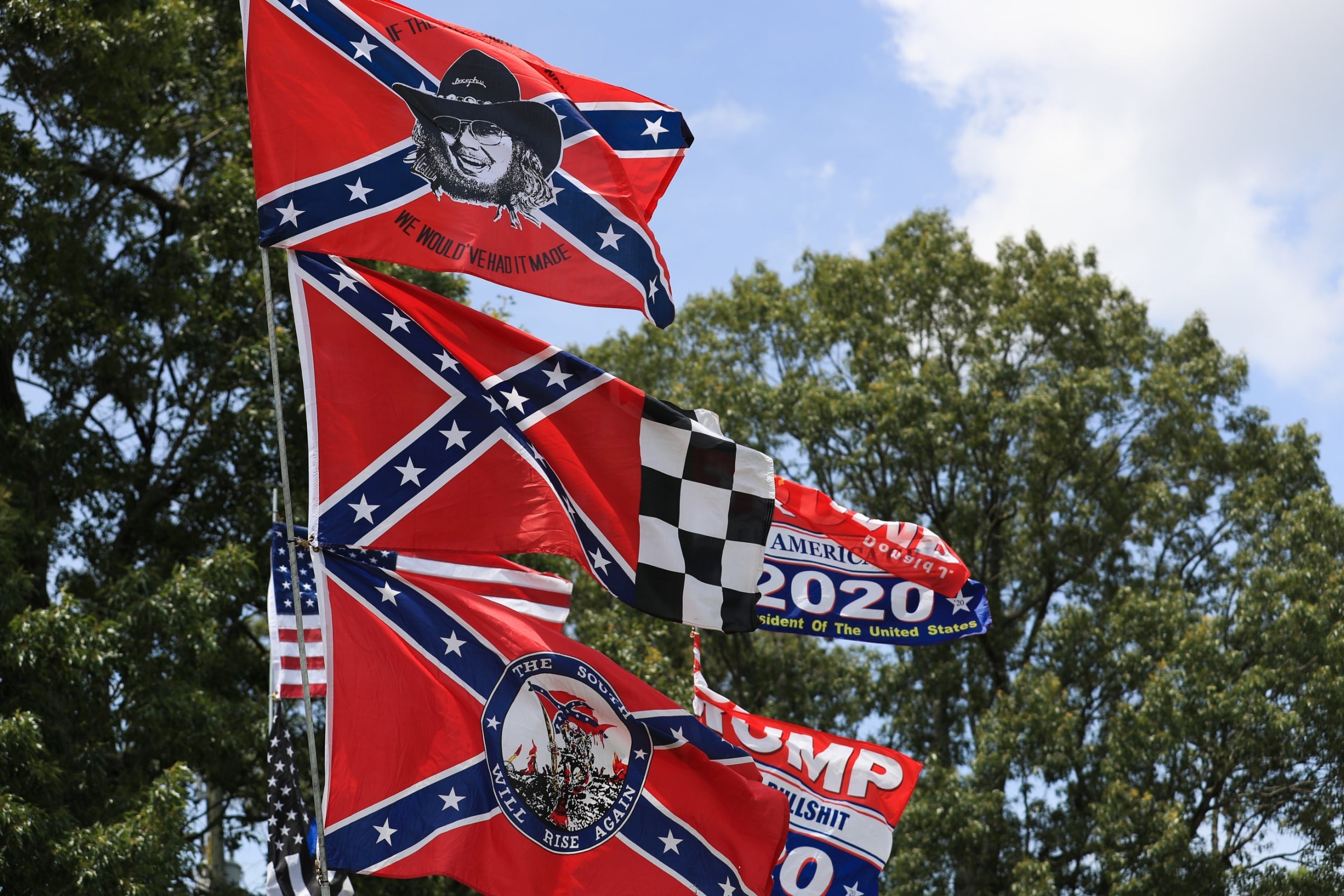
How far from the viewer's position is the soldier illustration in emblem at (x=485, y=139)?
6691mm

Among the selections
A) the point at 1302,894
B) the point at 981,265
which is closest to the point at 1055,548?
the point at 981,265

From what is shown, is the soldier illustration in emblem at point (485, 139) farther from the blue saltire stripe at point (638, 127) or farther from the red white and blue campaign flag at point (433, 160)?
the blue saltire stripe at point (638, 127)

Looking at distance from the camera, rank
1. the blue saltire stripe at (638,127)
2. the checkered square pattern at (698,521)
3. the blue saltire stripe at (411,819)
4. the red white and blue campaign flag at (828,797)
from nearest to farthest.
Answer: the blue saltire stripe at (411,819) → the checkered square pattern at (698,521) → the blue saltire stripe at (638,127) → the red white and blue campaign flag at (828,797)

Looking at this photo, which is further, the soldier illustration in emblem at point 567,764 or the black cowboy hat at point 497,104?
the black cowboy hat at point 497,104

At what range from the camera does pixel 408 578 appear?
21.1 ft

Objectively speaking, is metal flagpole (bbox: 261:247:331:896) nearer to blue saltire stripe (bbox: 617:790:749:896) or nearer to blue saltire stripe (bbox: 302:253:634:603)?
blue saltire stripe (bbox: 302:253:634:603)

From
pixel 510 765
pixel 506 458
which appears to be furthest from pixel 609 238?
pixel 510 765

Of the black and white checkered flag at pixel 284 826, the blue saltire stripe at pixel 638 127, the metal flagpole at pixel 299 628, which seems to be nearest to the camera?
the metal flagpole at pixel 299 628

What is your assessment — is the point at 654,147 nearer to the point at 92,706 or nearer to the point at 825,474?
the point at 92,706

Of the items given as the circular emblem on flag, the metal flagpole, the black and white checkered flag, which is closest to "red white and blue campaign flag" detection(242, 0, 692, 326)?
the metal flagpole

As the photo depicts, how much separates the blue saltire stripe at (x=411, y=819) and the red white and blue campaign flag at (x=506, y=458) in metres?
0.99

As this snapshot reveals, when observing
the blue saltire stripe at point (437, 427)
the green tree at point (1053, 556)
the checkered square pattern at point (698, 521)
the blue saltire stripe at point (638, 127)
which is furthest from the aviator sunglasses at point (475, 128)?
the green tree at point (1053, 556)

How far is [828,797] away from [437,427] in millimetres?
4882

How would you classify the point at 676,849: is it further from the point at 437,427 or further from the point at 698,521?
the point at 437,427
